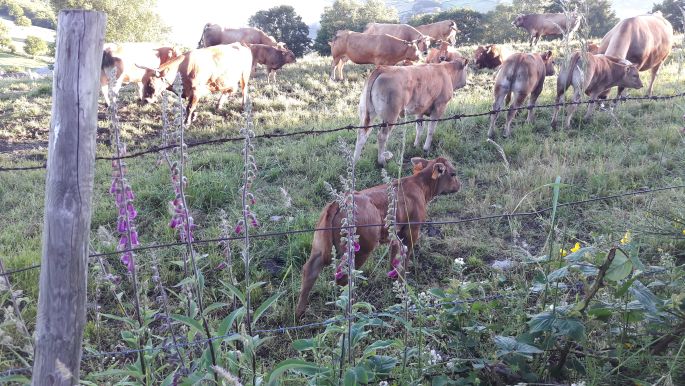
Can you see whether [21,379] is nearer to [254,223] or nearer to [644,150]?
[254,223]

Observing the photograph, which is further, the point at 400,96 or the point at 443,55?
the point at 443,55

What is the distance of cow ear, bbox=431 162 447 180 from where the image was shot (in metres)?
5.81

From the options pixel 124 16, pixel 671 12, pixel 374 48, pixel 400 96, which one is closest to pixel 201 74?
pixel 400 96

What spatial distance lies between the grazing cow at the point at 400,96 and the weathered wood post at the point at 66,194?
19.6 ft

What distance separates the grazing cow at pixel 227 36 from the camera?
20.1 meters

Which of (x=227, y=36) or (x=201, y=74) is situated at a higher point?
(x=227, y=36)

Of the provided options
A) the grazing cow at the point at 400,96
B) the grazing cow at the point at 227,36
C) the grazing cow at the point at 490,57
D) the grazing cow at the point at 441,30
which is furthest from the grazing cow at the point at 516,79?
the grazing cow at the point at 441,30

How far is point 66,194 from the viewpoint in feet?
7.13

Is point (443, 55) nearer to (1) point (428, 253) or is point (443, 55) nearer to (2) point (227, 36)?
(2) point (227, 36)

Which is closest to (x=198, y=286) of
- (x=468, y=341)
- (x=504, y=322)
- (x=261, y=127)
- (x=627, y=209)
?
(x=468, y=341)

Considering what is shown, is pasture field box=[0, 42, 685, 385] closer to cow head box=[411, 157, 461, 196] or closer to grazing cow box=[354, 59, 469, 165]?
grazing cow box=[354, 59, 469, 165]

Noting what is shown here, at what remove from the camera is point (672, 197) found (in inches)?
254

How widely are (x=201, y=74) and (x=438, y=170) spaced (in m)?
7.77

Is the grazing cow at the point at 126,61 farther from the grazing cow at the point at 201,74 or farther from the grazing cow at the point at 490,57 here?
the grazing cow at the point at 490,57
